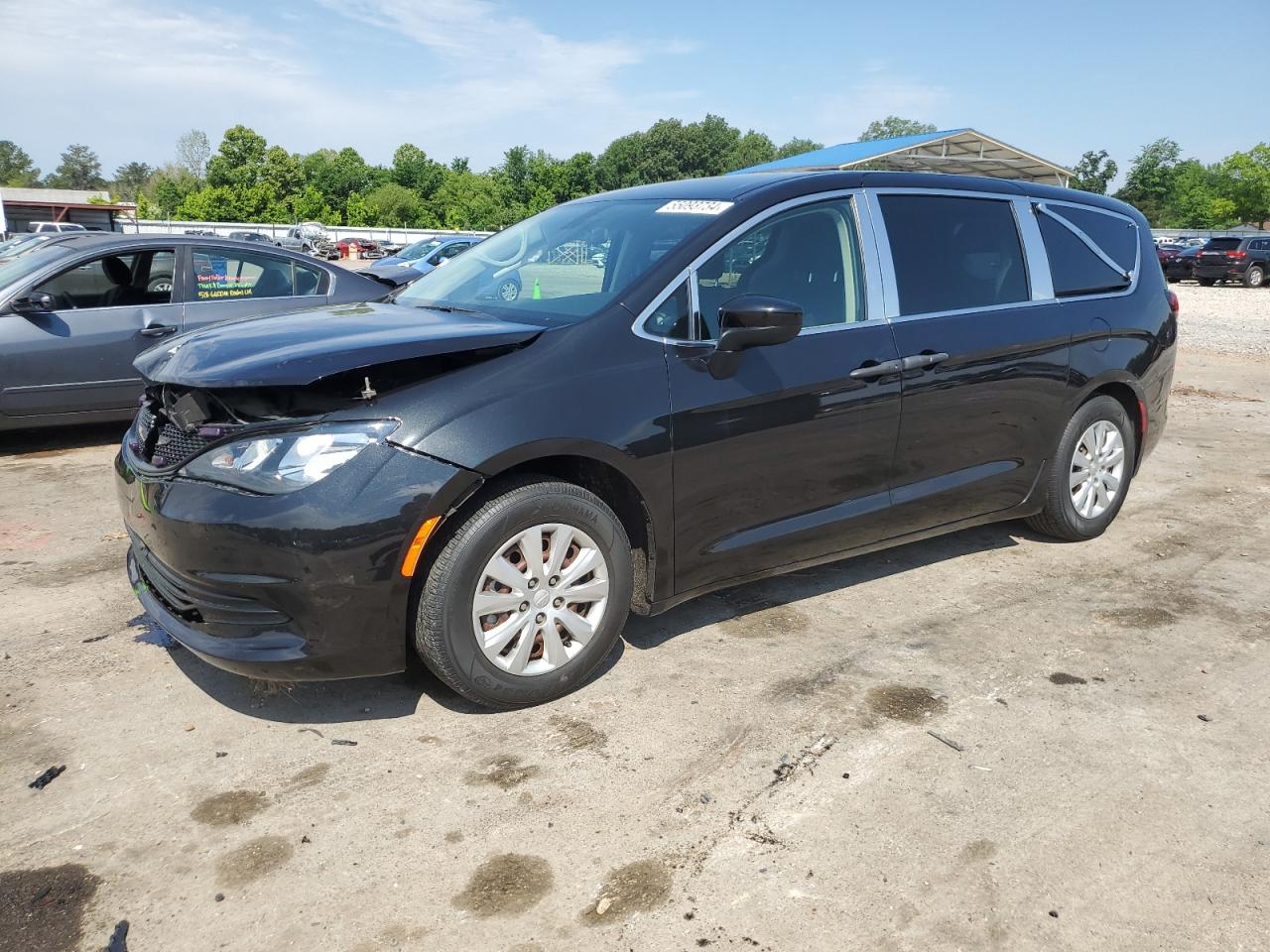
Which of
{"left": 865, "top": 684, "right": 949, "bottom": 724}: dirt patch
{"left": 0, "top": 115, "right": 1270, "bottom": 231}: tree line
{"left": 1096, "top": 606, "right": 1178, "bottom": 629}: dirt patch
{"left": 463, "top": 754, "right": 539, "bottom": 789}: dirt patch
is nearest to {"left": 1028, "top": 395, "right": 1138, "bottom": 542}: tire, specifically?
{"left": 1096, "top": 606, "right": 1178, "bottom": 629}: dirt patch

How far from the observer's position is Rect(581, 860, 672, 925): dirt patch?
237cm

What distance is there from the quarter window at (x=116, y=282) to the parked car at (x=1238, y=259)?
105 feet

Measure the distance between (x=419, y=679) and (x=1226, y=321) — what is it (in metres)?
19.5

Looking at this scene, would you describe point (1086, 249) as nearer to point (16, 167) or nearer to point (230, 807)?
point (230, 807)

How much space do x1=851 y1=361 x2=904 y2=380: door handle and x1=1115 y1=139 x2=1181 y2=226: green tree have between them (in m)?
92.9

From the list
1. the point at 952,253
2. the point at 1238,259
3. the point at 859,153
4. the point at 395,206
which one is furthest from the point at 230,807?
the point at 395,206

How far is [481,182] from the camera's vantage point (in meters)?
88.3

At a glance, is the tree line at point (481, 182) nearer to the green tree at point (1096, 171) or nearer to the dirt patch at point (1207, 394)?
the green tree at point (1096, 171)

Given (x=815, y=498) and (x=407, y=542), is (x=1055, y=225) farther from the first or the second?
(x=407, y=542)

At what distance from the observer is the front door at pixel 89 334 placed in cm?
655

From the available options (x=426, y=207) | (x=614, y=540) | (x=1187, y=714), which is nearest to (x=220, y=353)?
(x=614, y=540)

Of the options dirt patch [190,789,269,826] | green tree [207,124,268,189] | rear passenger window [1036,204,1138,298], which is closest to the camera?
dirt patch [190,789,269,826]

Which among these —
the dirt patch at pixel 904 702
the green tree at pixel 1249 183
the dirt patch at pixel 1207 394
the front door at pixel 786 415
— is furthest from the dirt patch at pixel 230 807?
the green tree at pixel 1249 183

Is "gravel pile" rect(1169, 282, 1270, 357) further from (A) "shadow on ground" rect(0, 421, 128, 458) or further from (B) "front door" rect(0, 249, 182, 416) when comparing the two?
(A) "shadow on ground" rect(0, 421, 128, 458)
